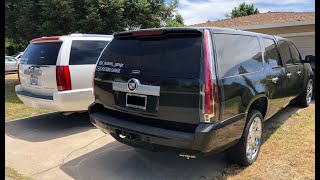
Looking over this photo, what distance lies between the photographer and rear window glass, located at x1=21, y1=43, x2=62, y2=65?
19.5ft

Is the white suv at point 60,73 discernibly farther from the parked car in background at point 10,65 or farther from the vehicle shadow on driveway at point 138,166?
the parked car in background at point 10,65

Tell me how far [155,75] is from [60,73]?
106 inches

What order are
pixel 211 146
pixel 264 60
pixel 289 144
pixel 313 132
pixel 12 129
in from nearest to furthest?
pixel 211 146
pixel 264 60
pixel 289 144
pixel 313 132
pixel 12 129

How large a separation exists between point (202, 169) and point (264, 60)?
6.50ft

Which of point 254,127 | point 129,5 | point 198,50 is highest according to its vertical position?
point 129,5

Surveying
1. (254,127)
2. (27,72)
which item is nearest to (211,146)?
(254,127)

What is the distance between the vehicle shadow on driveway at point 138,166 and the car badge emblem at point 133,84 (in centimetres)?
117

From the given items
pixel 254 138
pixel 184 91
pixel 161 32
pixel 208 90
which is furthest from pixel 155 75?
pixel 254 138

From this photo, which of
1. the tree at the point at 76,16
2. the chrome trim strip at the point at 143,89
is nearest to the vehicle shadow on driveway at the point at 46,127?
the chrome trim strip at the point at 143,89

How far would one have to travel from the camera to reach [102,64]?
14.6 feet

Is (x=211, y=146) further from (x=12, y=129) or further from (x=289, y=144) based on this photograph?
(x=12, y=129)

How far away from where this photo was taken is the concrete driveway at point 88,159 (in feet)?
13.8

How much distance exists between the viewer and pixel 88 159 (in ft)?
15.6

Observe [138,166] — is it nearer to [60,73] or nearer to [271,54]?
[60,73]
